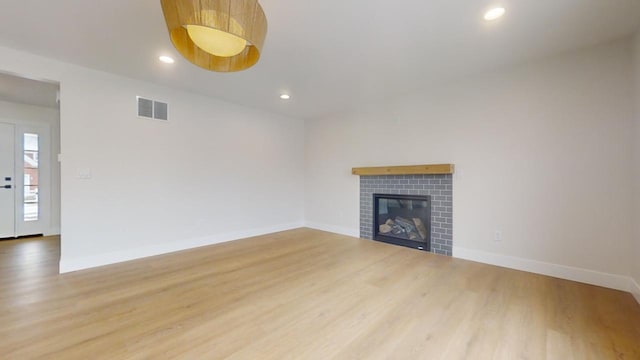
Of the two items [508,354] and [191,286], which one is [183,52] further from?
[508,354]

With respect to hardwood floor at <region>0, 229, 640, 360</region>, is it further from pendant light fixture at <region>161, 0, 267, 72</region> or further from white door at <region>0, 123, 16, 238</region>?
white door at <region>0, 123, 16, 238</region>

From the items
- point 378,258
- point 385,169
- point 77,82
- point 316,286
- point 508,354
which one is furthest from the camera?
point 385,169

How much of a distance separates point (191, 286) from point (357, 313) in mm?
1593

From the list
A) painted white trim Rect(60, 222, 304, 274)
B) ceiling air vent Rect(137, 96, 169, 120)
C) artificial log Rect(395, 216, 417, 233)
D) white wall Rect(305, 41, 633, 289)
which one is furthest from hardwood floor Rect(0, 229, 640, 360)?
ceiling air vent Rect(137, 96, 169, 120)

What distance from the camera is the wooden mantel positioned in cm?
337

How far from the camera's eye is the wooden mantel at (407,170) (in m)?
3.37

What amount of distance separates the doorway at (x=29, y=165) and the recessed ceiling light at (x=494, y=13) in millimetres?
5967

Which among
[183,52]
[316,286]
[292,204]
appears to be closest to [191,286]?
[316,286]

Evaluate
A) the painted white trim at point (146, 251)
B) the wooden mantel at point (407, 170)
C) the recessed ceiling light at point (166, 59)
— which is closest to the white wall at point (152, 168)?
the painted white trim at point (146, 251)

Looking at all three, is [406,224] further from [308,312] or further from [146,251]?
[146,251]

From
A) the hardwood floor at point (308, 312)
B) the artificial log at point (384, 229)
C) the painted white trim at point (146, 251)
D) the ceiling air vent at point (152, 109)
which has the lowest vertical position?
the hardwood floor at point (308, 312)

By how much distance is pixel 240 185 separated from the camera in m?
4.44

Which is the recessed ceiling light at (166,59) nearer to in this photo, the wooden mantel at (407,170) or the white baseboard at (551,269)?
the wooden mantel at (407,170)

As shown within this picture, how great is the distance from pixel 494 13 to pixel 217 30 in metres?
2.05
